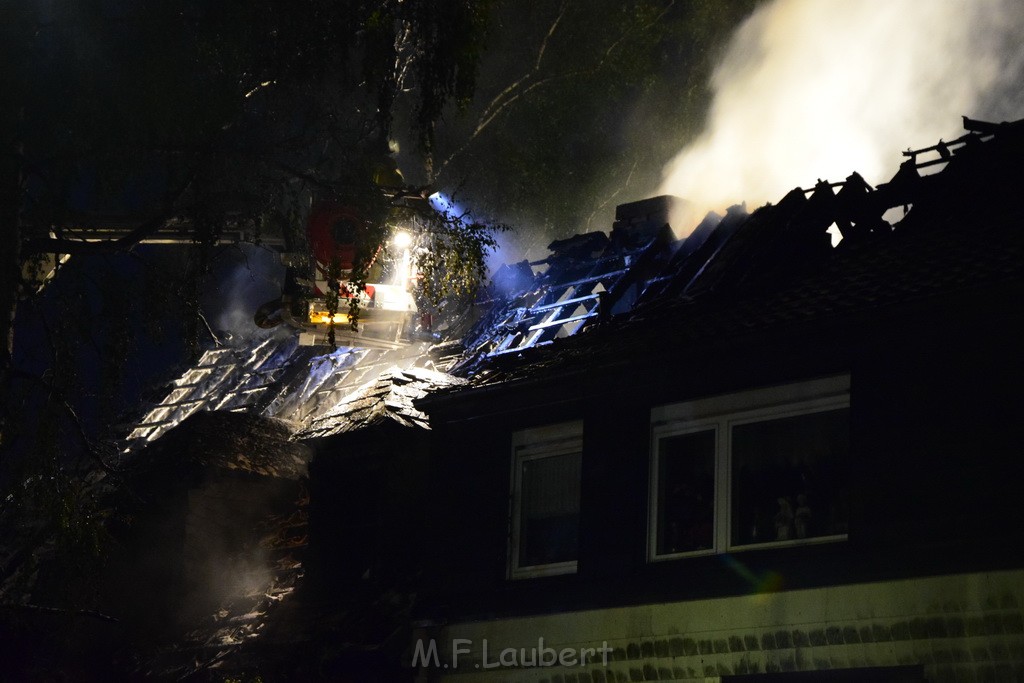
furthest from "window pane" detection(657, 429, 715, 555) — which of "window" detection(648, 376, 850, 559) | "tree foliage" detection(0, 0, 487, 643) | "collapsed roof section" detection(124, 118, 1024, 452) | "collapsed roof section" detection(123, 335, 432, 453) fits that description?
"collapsed roof section" detection(123, 335, 432, 453)

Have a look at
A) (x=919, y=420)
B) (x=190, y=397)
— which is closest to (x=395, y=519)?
(x=919, y=420)

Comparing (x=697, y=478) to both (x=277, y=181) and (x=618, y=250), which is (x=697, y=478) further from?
(x=618, y=250)

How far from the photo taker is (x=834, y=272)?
1512 centimetres

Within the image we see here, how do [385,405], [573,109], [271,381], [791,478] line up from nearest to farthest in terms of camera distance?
1. [791,478]
2. [385,405]
3. [271,381]
4. [573,109]

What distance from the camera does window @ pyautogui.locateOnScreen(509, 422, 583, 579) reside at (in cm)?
1567

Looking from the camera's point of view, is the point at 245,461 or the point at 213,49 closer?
the point at 213,49

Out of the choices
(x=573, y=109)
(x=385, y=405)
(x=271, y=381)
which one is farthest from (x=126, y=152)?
(x=573, y=109)

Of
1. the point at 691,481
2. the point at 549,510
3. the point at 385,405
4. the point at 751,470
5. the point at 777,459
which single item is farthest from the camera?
the point at 385,405

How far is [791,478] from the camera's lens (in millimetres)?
13602

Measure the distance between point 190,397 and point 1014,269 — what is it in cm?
2092

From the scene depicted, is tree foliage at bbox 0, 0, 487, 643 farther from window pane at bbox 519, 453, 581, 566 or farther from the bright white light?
window pane at bbox 519, 453, 581, 566

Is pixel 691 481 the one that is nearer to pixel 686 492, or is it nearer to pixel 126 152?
pixel 686 492

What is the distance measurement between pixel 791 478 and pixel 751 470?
52 cm

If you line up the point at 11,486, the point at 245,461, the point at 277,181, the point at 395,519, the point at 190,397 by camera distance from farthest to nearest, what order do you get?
1. the point at 190,397
2. the point at 245,461
3. the point at 395,519
4. the point at 277,181
5. the point at 11,486
